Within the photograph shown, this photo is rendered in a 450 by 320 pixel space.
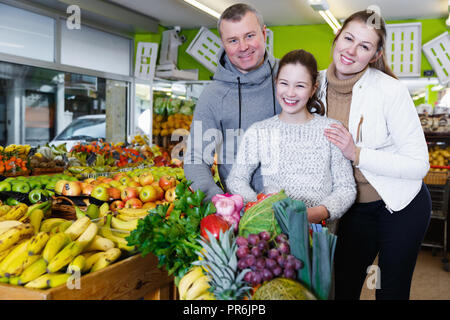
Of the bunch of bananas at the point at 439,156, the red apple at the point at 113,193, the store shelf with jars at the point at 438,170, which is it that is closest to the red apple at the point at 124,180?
the red apple at the point at 113,193

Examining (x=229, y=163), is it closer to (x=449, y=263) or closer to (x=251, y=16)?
(x=251, y=16)

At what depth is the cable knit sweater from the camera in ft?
5.36

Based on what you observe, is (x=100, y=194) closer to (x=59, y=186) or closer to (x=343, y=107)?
(x=59, y=186)

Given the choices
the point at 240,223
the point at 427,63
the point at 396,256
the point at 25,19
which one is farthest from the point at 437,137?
the point at 25,19

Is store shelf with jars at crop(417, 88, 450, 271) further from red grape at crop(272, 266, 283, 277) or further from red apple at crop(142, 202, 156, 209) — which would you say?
red grape at crop(272, 266, 283, 277)

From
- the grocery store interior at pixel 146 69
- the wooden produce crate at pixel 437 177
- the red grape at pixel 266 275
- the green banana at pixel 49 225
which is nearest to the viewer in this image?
the red grape at pixel 266 275

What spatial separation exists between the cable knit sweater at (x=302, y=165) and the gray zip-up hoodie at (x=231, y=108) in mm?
192

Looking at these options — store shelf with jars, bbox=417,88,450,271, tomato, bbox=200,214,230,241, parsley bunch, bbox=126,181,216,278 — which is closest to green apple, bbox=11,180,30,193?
parsley bunch, bbox=126,181,216,278

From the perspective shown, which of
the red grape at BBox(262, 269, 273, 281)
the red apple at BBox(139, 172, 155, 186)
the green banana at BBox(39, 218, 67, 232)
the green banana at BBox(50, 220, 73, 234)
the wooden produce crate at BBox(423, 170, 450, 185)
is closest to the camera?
the red grape at BBox(262, 269, 273, 281)

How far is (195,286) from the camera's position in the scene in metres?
1.17

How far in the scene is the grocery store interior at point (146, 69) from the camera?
4.69 metres

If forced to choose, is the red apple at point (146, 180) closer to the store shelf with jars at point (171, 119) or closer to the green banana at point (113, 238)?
the green banana at point (113, 238)

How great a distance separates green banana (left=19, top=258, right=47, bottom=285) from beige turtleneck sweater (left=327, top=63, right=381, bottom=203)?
130 cm

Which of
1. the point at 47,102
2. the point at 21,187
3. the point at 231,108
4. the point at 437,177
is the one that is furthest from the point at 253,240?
the point at 47,102
